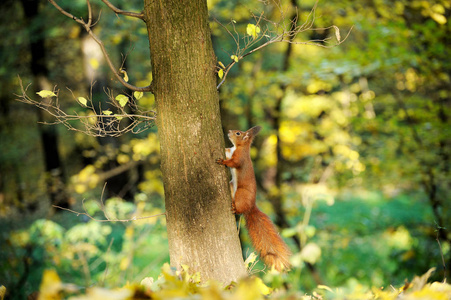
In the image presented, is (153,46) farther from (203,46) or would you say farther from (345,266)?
(345,266)

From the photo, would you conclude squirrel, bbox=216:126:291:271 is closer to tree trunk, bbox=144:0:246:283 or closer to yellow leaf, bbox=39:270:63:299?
tree trunk, bbox=144:0:246:283

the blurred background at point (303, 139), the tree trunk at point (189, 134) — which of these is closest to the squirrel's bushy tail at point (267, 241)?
the tree trunk at point (189, 134)

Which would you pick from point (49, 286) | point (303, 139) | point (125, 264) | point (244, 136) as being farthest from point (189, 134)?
point (303, 139)

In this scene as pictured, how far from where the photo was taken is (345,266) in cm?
690

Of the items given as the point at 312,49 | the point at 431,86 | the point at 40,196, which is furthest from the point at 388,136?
the point at 40,196

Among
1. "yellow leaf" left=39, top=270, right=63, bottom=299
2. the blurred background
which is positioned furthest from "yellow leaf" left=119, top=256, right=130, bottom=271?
"yellow leaf" left=39, top=270, right=63, bottom=299

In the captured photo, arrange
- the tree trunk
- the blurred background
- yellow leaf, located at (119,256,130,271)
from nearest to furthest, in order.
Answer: yellow leaf, located at (119,256,130,271), the tree trunk, the blurred background

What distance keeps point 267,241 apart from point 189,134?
0.94 m

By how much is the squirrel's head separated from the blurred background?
79cm

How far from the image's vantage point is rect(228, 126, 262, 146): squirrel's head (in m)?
3.46

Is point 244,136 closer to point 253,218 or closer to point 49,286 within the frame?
point 253,218

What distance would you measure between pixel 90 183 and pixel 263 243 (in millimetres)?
4846

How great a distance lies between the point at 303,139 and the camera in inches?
352

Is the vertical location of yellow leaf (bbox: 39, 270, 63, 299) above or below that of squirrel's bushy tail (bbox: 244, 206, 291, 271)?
above
